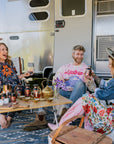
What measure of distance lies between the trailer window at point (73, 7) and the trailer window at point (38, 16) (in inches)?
13.4

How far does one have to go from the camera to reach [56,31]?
3.21 metres

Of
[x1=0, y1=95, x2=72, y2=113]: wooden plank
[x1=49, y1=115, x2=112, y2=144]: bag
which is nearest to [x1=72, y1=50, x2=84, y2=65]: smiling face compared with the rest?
[x1=0, y1=95, x2=72, y2=113]: wooden plank

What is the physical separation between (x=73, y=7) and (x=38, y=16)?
0.66 metres

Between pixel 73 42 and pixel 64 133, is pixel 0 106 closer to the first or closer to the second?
pixel 64 133

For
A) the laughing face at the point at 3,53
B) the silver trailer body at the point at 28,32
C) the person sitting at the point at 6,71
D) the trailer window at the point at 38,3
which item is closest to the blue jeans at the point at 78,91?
the person sitting at the point at 6,71

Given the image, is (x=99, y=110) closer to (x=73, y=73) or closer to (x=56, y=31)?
(x=73, y=73)

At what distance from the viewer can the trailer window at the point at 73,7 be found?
10.0 ft

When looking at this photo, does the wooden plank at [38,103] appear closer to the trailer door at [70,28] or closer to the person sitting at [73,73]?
the person sitting at [73,73]

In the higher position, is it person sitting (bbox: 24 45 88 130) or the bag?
person sitting (bbox: 24 45 88 130)

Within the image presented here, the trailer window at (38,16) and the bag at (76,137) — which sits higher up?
the trailer window at (38,16)

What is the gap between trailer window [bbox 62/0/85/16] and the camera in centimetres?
306

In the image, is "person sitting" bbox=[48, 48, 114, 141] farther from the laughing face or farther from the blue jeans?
the laughing face

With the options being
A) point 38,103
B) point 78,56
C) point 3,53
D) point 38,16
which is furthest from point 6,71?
point 38,16

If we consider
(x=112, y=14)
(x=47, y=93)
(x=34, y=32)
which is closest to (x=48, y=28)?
(x=34, y=32)
